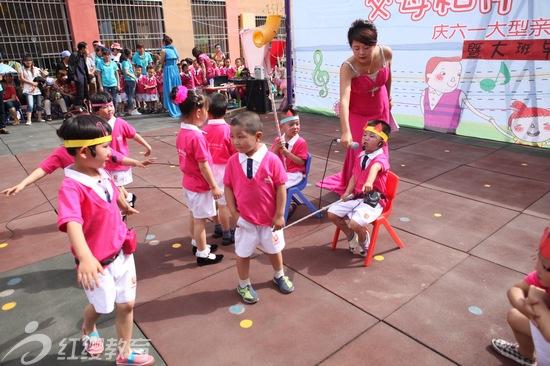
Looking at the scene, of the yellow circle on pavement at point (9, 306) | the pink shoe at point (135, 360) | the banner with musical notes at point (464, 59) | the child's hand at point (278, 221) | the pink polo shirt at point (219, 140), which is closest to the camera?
the pink shoe at point (135, 360)

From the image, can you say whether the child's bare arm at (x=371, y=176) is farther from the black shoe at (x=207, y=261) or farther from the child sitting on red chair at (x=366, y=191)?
the black shoe at (x=207, y=261)

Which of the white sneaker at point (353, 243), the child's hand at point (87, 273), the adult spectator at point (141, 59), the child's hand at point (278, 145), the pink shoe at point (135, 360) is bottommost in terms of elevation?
the pink shoe at point (135, 360)

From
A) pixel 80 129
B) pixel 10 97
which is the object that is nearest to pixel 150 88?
pixel 10 97

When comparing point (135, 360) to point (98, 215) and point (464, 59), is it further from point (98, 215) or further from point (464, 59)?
point (464, 59)

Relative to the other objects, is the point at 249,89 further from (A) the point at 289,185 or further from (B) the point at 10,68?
(A) the point at 289,185

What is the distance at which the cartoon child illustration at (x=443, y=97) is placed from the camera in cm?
712

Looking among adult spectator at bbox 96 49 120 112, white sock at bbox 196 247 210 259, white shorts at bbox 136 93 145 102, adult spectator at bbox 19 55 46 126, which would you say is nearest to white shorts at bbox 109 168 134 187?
white sock at bbox 196 247 210 259

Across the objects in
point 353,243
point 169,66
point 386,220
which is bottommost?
point 353,243

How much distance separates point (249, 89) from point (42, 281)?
8069 millimetres

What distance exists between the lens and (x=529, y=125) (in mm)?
6465

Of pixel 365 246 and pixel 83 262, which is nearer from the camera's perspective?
pixel 83 262

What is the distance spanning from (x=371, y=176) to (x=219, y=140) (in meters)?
1.39

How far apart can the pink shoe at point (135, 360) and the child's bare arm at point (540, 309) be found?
6.57 feet

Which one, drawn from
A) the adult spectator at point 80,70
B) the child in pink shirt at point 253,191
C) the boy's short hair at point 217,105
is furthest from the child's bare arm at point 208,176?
Result: the adult spectator at point 80,70
